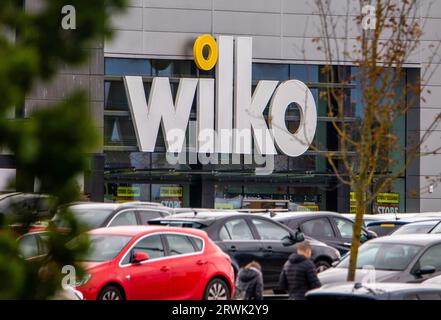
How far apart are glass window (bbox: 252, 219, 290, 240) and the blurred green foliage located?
16055 mm

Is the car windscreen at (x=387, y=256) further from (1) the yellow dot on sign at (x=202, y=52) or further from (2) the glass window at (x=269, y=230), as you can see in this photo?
(1) the yellow dot on sign at (x=202, y=52)

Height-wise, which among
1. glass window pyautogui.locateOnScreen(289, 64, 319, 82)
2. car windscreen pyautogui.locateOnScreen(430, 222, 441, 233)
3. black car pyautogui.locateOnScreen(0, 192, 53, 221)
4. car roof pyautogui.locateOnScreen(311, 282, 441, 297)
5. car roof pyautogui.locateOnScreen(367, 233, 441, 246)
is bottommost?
car windscreen pyautogui.locateOnScreen(430, 222, 441, 233)

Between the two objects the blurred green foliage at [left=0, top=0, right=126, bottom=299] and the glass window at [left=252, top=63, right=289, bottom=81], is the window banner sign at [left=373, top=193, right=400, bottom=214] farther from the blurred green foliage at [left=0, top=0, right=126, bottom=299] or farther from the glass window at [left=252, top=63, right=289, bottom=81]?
the blurred green foliage at [left=0, top=0, right=126, bottom=299]

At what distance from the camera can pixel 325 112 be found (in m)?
46.4

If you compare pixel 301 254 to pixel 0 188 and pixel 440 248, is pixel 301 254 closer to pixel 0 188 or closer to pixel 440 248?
pixel 440 248

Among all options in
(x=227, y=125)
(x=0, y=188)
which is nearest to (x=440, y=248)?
(x=0, y=188)

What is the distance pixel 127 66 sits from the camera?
44.9 meters

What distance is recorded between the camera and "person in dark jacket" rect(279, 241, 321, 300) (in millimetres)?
15086

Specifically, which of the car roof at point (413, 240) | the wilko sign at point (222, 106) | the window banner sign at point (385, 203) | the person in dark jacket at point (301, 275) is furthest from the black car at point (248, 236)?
the window banner sign at point (385, 203)

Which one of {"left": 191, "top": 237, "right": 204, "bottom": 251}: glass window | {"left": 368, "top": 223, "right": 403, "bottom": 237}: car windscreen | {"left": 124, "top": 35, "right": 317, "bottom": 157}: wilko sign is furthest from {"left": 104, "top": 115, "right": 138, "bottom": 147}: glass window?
{"left": 191, "top": 237, "right": 204, "bottom": 251}: glass window

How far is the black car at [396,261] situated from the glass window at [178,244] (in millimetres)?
2176

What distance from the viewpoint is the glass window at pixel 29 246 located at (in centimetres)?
432

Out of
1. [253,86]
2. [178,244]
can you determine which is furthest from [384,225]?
[253,86]

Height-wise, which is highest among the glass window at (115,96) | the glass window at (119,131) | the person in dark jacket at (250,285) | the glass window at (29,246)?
the glass window at (115,96)
